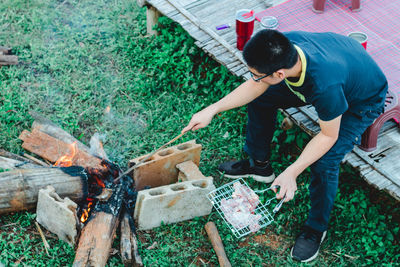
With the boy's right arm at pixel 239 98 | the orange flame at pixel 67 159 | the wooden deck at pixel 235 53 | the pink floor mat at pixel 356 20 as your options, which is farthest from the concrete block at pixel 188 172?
the pink floor mat at pixel 356 20

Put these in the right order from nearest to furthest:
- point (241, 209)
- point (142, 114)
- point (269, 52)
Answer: point (269, 52)
point (241, 209)
point (142, 114)

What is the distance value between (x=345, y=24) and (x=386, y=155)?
1.99 meters

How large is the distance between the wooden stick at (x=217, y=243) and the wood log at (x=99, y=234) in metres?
0.91

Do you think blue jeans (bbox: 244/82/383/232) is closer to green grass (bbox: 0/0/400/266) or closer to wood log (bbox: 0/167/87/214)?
green grass (bbox: 0/0/400/266)

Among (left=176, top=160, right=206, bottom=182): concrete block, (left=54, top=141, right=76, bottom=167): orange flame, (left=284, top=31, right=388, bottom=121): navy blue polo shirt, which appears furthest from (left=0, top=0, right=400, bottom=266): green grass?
(left=284, top=31, right=388, bottom=121): navy blue polo shirt

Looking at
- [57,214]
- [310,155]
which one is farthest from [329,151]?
[57,214]

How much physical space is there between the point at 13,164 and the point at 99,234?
132 centimetres

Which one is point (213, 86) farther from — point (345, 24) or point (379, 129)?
point (379, 129)

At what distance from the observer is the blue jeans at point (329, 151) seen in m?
4.07

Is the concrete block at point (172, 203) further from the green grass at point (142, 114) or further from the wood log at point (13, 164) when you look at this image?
the wood log at point (13, 164)

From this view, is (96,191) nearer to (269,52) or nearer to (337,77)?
(269,52)

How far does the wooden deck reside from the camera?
14.9 feet

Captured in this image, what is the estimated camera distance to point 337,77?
3623 mm

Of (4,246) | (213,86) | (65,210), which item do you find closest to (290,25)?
(213,86)
